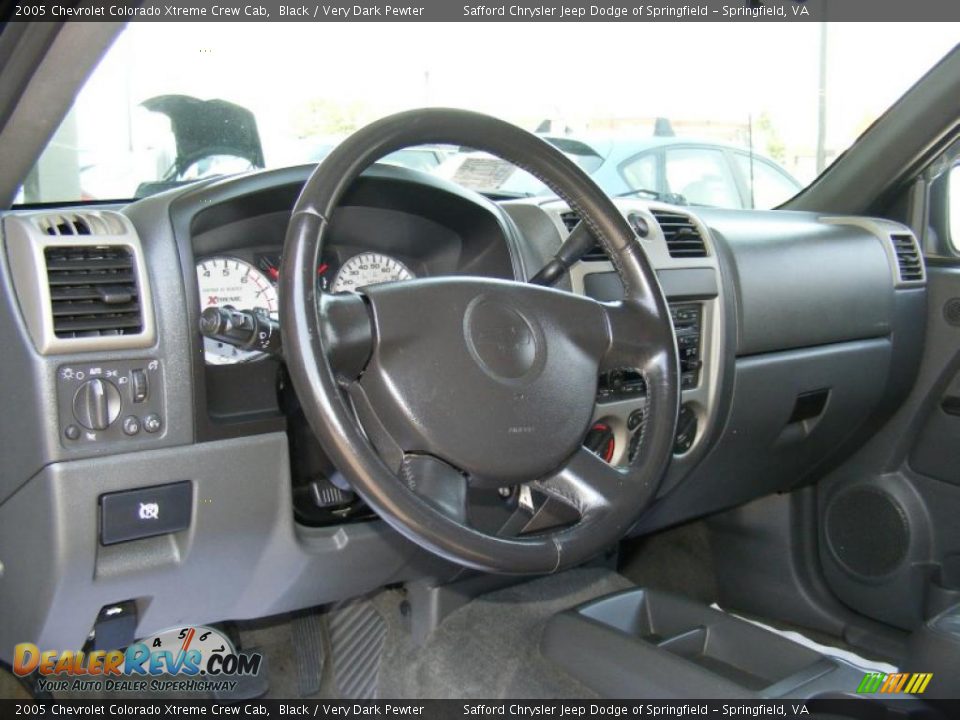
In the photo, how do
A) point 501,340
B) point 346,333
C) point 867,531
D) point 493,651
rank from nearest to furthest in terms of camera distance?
1. point 346,333
2. point 501,340
3. point 493,651
4. point 867,531

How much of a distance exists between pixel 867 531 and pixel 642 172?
3.50 ft

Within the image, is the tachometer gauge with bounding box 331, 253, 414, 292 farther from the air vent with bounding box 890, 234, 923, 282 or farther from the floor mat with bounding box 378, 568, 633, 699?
the air vent with bounding box 890, 234, 923, 282

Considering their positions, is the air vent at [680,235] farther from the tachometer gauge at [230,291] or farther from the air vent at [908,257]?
the tachometer gauge at [230,291]

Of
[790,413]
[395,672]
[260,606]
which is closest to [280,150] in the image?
[260,606]

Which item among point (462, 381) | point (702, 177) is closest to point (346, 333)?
point (462, 381)

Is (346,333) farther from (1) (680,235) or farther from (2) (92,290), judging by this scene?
(1) (680,235)

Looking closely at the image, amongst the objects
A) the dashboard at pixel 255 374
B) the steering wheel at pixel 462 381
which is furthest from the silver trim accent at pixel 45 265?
the steering wheel at pixel 462 381

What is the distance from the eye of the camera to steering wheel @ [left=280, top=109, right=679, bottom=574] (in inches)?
42.2

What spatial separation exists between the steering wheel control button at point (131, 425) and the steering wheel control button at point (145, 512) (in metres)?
0.08

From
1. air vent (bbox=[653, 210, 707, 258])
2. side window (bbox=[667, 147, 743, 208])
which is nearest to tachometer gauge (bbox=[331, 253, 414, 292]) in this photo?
air vent (bbox=[653, 210, 707, 258])

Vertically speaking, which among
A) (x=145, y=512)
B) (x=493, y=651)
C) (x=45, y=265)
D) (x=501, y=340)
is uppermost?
(x=45, y=265)

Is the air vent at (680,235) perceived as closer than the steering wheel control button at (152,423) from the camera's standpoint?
No

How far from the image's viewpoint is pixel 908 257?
2309 mm

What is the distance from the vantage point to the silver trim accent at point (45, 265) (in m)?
1.21
